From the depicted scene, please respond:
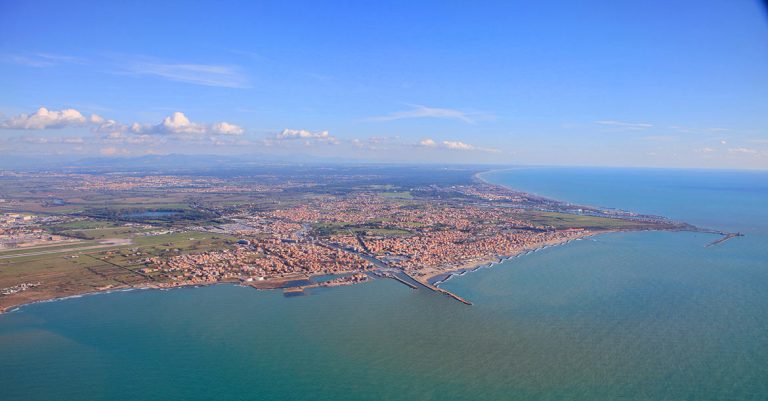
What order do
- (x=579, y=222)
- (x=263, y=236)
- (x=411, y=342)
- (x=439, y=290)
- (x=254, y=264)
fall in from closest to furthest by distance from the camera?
(x=411, y=342) < (x=439, y=290) < (x=254, y=264) < (x=263, y=236) < (x=579, y=222)

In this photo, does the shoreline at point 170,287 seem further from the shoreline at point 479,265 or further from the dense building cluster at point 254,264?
the shoreline at point 479,265

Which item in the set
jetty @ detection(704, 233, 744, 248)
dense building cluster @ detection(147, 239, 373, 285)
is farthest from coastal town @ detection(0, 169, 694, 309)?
jetty @ detection(704, 233, 744, 248)

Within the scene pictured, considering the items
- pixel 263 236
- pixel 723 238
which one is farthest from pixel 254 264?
pixel 723 238

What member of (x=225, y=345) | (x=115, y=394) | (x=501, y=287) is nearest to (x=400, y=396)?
(x=225, y=345)

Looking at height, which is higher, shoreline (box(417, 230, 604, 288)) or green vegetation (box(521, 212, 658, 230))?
green vegetation (box(521, 212, 658, 230))

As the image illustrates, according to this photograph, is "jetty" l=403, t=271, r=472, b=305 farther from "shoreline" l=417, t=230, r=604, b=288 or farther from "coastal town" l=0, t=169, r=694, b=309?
"shoreline" l=417, t=230, r=604, b=288

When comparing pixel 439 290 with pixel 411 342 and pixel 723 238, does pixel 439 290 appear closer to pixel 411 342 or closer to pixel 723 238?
pixel 411 342

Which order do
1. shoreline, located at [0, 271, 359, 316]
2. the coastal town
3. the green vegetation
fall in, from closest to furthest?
shoreline, located at [0, 271, 359, 316] → the coastal town → the green vegetation
